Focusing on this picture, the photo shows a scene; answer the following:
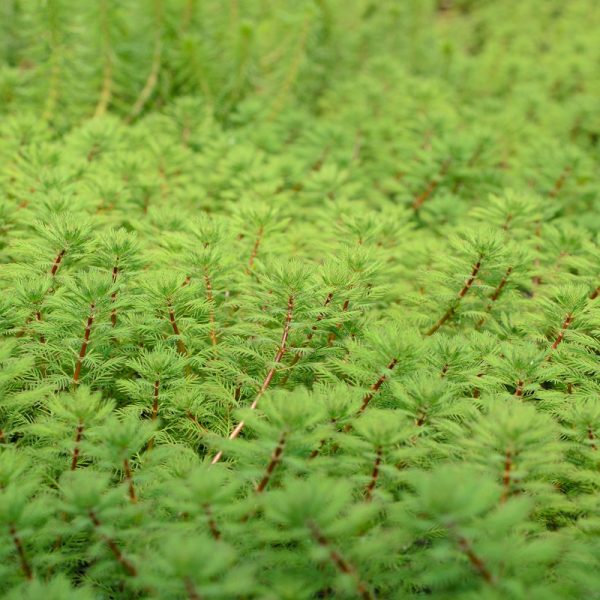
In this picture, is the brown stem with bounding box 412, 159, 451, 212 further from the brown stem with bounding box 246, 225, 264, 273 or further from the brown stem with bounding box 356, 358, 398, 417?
the brown stem with bounding box 356, 358, 398, 417

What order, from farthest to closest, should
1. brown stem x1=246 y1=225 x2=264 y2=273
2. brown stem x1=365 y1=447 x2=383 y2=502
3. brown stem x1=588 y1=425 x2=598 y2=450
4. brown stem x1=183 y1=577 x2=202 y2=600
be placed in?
brown stem x1=246 y1=225 x2=264 y2=273
brown stem x1=588 y1=425 x2=598 y2=450
brown stem x1=365 y1=447 x2=383 y2=502
brown stem x1=183 y1=577 x2=202 y2=600

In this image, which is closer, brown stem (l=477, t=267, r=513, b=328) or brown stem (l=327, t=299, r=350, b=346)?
brown stem (l=327, t=299, r=350, b=346)

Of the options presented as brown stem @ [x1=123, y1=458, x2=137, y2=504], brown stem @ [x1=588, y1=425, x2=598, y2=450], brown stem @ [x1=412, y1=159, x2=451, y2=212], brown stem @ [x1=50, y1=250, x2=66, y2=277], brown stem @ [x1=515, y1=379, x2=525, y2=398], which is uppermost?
brown stem @ [x1=412, y1=159, x2=451, y2=212]

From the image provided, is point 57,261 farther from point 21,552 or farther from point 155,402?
point 21,552

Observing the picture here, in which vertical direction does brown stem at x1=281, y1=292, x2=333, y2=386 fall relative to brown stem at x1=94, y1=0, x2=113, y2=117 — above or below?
below

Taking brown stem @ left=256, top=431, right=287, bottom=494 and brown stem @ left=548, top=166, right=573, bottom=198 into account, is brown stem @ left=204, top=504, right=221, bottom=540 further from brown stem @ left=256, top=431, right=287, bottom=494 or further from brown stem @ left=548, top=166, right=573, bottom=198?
brown stem @ left=548, top=166, right=573, bottom=198

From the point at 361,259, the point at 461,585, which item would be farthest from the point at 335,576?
the point at 361,259

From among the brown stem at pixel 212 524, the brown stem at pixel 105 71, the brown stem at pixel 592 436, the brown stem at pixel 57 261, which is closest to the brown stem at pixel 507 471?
the brown stem at pixel 592 436

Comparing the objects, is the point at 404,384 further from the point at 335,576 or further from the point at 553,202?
the point at 553,202

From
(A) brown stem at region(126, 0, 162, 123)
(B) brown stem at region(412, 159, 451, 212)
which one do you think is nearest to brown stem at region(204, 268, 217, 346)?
(B) brown stem at region(412, 159, 451, 212)

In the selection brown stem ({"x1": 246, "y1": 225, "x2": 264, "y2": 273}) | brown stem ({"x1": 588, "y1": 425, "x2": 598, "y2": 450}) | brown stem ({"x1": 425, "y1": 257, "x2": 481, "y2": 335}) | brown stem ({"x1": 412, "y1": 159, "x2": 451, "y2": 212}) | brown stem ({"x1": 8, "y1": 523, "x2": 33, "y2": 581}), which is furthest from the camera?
brown stem ({"x1": 412, "y1": 159, "x2": 451, "y2": 212})
